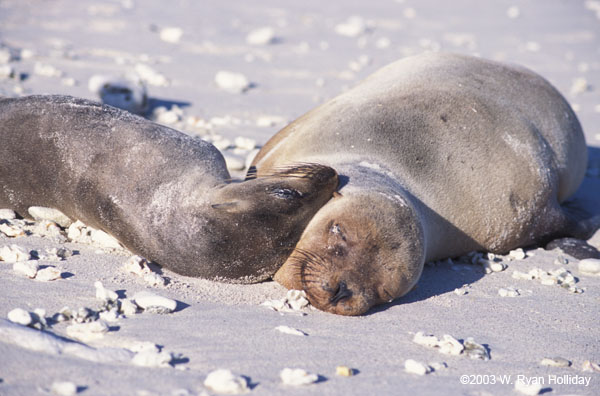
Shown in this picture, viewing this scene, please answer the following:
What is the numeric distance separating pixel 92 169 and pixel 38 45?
17.1ft

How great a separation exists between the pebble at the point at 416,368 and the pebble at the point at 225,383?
0.64m

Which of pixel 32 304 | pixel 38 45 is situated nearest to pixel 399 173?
pixel 32 304

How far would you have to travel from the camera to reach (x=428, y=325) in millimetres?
3043

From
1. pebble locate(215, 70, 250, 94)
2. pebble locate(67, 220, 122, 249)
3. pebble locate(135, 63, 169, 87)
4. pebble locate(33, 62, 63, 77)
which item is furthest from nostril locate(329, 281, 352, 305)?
pebble locate(33, 62, 63, 77)

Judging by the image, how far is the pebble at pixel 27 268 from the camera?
2.98 metres

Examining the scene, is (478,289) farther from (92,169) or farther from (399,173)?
(92,169)

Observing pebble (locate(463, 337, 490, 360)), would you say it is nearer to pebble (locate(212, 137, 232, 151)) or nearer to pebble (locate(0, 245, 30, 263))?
pebble (locate(0, 245, 30, 263))

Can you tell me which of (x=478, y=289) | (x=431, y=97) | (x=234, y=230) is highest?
(x=431, y=97)

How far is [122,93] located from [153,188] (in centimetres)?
300

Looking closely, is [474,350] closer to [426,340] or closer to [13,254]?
[426,340]

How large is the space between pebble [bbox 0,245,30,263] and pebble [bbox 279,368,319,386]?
4.74 ft

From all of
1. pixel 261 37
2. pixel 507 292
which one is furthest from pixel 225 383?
pixel 261 37

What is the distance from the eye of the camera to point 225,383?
221 centimetres

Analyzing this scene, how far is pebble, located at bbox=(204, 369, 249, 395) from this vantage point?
221cm
